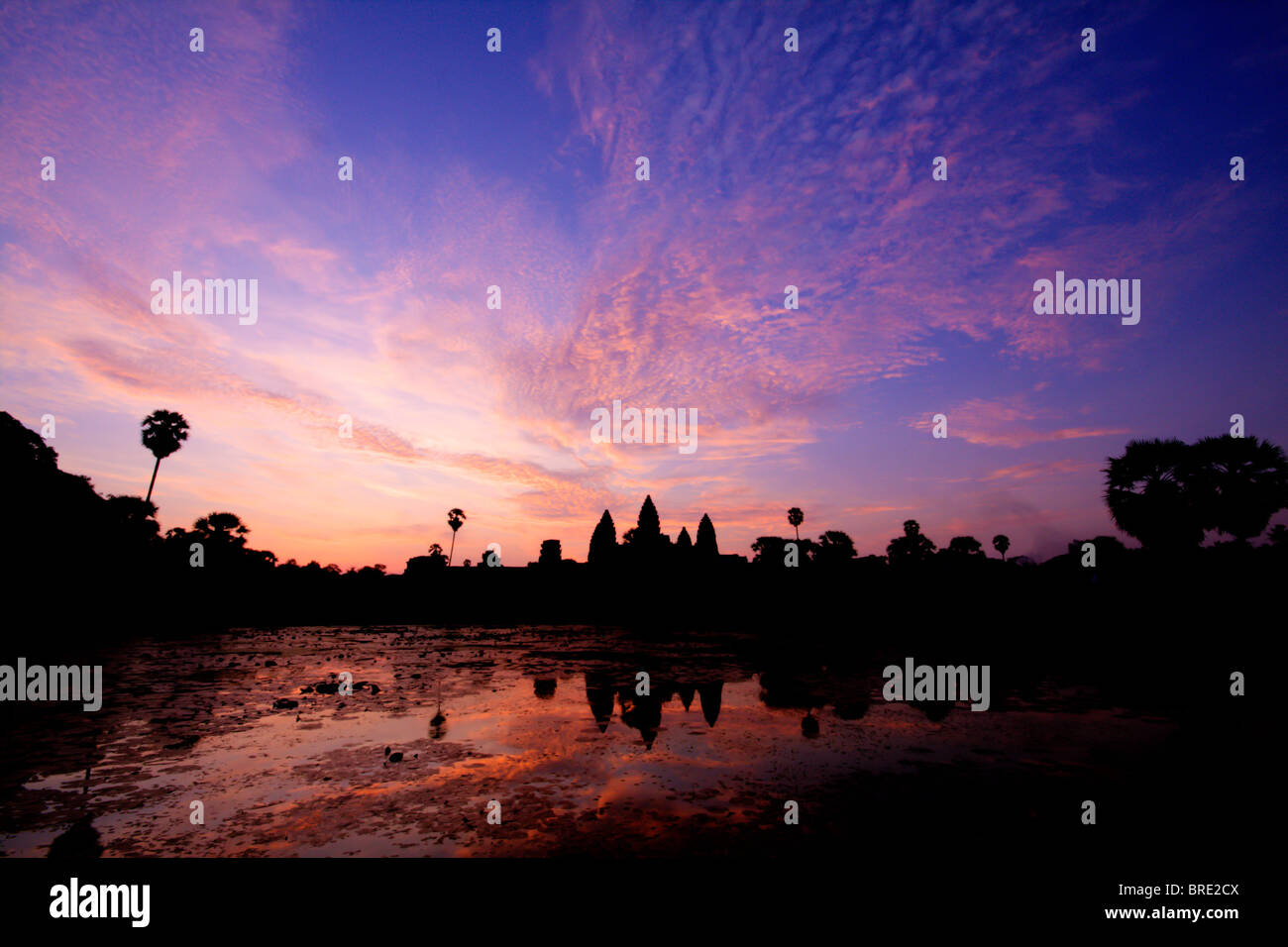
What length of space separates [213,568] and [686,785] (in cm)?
5336

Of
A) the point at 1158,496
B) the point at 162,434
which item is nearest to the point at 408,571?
the point at 162,434

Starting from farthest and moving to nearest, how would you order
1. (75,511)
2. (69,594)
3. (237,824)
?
(75,511)
(69,594)
(237,824)

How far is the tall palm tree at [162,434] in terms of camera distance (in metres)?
48.1

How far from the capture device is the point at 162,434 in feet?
159

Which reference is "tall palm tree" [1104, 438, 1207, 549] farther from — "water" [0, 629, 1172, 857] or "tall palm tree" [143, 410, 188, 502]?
"tall palm tree" [143, 410, 188, 502]

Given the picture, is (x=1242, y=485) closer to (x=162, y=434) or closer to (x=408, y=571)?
(x=408, y=571)

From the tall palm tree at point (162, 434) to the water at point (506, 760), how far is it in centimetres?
4532

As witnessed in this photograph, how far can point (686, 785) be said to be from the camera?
22.3 feet

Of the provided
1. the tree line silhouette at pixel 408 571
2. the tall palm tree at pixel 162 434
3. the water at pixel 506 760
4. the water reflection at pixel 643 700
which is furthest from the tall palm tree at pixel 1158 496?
the tall palm tree at pixel 162 434

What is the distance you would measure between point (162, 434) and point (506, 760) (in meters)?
59.4

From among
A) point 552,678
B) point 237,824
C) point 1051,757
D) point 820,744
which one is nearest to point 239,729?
point 237,824

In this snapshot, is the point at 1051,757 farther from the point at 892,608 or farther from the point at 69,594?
the point at 69,594
